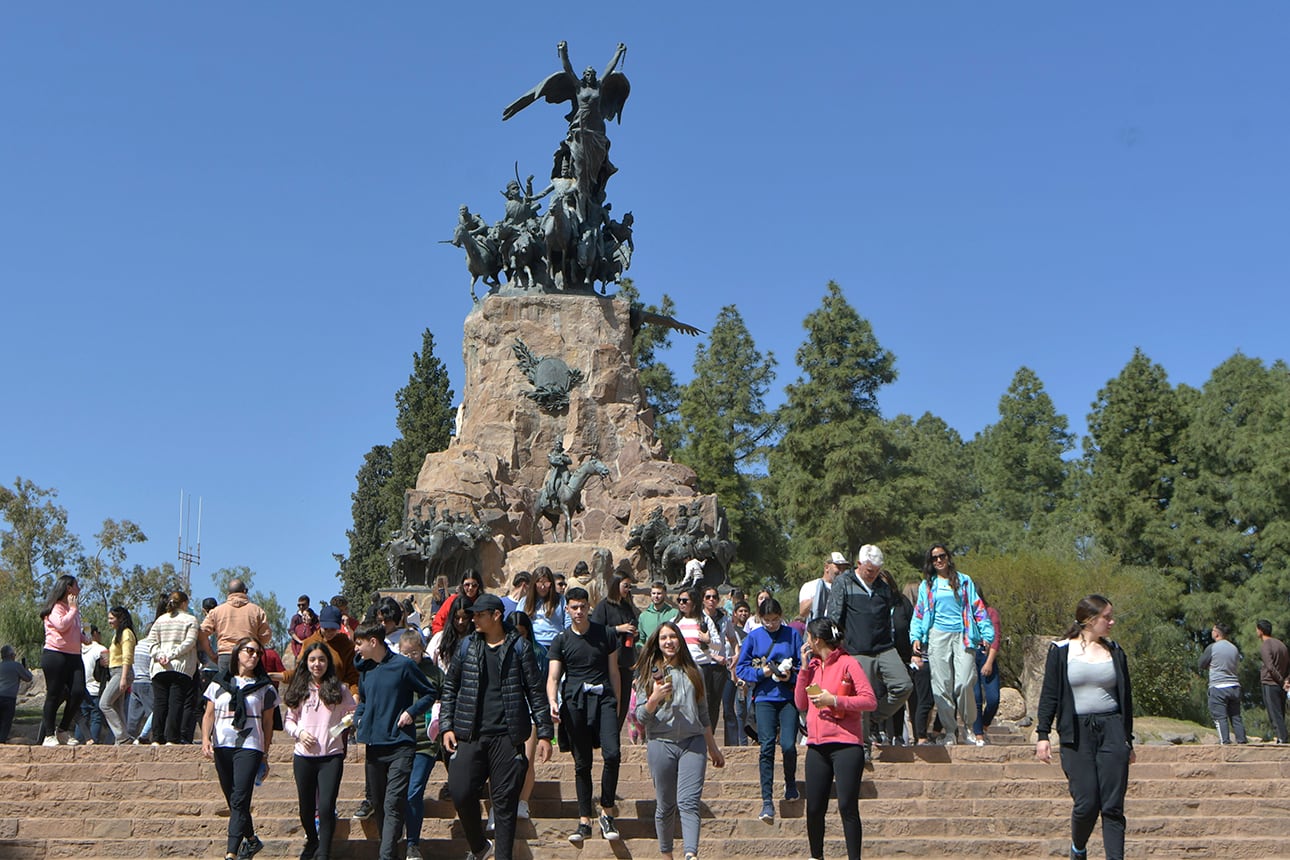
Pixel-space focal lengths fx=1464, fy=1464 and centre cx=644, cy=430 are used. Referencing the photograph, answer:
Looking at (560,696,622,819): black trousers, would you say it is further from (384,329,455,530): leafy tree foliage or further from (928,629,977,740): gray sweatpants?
(384,329,455,530): leafy tree foliage

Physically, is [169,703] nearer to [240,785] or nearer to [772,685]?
[240,785]

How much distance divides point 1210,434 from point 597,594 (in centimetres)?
2204

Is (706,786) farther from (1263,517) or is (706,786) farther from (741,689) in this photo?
(1263,517)

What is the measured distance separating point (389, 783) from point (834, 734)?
264 centimetres

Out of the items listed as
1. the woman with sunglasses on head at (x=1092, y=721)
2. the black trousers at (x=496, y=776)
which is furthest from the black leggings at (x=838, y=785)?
the black trousers at (x=496, y=776)

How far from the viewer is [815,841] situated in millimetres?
8273

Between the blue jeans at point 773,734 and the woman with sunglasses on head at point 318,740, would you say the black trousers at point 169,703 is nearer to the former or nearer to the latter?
the woman with sunglasses on head at point 318,740

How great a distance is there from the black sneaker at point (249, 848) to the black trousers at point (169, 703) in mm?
3159

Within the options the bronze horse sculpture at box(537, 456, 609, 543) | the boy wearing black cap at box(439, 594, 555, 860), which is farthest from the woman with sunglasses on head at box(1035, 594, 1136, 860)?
the bronze horse sculpture at box(537, 456, 609, 543)

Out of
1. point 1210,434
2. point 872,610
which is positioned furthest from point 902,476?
point 872,610

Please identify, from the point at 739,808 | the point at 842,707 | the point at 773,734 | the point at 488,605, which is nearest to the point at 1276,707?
the point at 739,808

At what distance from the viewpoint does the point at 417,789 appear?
883cm

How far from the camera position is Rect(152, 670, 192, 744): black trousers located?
12.2 metres

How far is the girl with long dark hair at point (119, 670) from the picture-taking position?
13.3 meters
